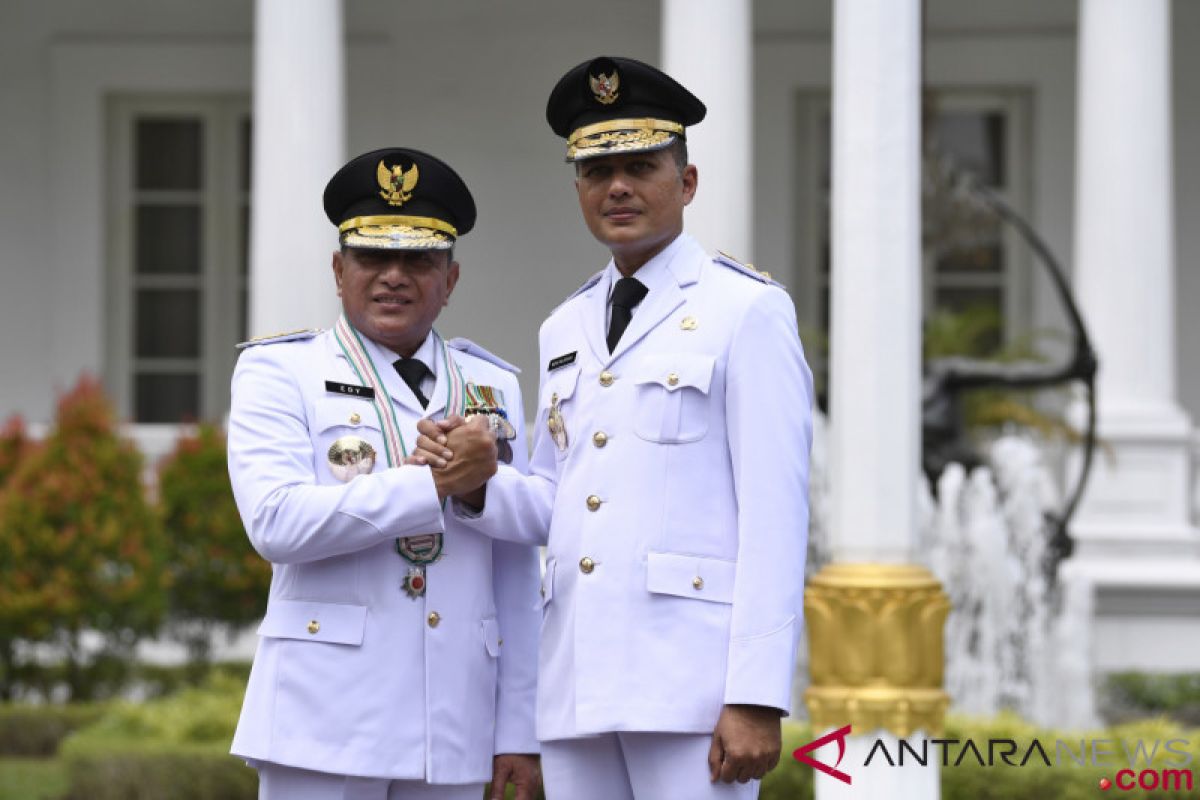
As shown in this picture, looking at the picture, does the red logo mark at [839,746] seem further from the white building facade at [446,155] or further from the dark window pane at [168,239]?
the dark window pane at [168,239]

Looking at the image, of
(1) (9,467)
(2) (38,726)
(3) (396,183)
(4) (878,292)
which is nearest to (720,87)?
(4) (878,292)

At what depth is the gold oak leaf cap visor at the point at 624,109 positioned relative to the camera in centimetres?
334

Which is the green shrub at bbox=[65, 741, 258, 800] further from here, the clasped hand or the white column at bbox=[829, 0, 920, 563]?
the clasped hand

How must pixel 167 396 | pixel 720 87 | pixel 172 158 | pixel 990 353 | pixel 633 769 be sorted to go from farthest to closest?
1. pixel 167 396
2. pixel 172 158
3. pixel 990 353
4. pixel 720 87
5. pixel 633 769

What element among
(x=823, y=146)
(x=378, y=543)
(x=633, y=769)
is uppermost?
(x=823, y=146)

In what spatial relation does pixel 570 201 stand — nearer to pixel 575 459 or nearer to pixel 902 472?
pixel 902 472

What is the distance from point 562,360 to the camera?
3.49 metres

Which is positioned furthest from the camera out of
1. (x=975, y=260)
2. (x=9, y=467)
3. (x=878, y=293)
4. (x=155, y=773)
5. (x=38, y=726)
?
(x=975, y=260)

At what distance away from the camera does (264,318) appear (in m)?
10.5

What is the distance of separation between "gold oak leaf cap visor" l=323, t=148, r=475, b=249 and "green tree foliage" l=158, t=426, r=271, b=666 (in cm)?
718

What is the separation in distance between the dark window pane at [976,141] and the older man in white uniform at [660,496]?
36.2 feet

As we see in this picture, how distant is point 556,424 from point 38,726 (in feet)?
22.2

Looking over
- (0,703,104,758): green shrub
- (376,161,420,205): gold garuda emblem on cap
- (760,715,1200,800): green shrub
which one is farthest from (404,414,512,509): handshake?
(0,703,104,758): green shrub

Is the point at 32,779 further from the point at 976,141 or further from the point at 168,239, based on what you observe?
the point at 976,141
